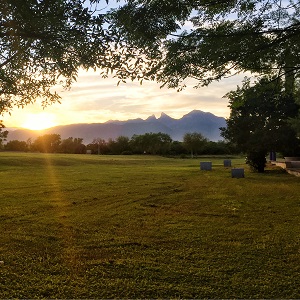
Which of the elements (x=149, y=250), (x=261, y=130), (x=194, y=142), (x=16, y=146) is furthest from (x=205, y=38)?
(x=16, y=146)

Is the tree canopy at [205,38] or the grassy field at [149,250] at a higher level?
the tree canopy at [205,38]

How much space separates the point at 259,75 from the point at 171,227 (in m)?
4.50

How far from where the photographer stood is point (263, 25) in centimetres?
731

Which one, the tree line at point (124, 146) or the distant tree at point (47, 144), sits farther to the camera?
the distant tree at point (47, 144)

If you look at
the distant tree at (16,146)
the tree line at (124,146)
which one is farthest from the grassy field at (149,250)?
the distant tree at (16,146)

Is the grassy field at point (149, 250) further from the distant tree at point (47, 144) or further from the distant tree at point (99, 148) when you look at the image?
the distant tree at point (47, 144)

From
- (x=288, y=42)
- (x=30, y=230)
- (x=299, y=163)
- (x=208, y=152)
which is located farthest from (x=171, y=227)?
(x=208, y=152)

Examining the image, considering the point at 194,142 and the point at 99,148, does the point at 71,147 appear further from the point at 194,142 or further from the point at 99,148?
the point at 194,142

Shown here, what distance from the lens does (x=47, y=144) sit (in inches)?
4028

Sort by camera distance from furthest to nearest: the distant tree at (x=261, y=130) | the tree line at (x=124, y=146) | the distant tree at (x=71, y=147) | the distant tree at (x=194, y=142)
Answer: the distant tree at (x=71, y=147) → the tree line at (x=124, y=146) → the distant tree at (x=194, y=142) → the distant tree at (x=261, y=130)

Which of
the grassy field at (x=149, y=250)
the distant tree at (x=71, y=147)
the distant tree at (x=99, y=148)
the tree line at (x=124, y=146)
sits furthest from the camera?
the distant tree at (x=71, y=147)

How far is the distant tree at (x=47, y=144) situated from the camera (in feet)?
328

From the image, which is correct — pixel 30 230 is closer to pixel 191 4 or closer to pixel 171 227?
pixel 171 227

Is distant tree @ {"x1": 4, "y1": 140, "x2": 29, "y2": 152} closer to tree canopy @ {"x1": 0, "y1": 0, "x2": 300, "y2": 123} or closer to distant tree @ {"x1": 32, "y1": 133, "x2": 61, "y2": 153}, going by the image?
distant tree @ {"x1": 32, "y1": 133, "x2": 61, "y2": 153}
